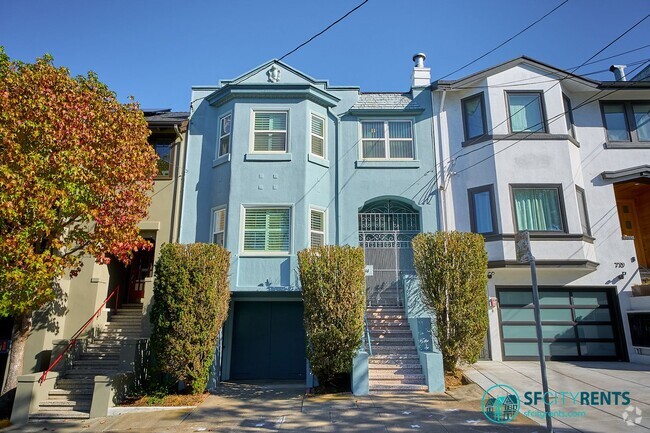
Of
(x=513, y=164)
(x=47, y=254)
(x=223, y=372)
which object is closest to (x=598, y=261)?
(x=513, y=164)

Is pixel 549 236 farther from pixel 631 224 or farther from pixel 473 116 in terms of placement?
pixel 631 224

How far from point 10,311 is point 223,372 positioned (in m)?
5.58

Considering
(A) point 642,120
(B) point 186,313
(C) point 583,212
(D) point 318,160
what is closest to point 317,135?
(D) point 318,160

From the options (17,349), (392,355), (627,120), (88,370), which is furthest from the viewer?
(627,120)

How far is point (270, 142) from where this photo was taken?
13281mm

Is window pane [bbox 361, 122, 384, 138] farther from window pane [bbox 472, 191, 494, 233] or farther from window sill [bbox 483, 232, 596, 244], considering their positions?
window sill [bbox 483, 232, 596, 244]

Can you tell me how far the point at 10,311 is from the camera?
31.1ft

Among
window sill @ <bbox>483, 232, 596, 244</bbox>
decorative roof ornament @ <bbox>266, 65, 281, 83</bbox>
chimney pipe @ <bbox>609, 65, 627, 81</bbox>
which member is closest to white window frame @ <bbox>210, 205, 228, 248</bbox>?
decorative roof ornament @ <bbox>266, 65, 281, 83</bbox>

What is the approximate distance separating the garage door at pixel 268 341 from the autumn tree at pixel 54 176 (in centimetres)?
399

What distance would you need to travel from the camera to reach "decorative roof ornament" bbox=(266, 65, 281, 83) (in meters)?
13.6

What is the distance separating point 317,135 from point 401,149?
9.66 feet

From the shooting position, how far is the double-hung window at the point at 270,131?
43.4 ft

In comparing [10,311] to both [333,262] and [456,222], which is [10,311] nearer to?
[333,262]

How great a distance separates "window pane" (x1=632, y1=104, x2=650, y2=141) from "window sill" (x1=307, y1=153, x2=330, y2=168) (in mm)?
→ 10794
